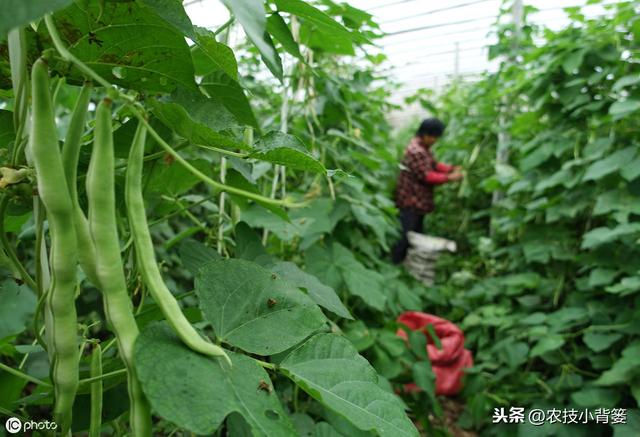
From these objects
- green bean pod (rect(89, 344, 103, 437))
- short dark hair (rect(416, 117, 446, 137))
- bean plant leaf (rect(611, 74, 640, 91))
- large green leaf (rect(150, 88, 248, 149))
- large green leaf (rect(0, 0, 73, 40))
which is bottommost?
green bean pod (rect(89, 344, 103, 437))

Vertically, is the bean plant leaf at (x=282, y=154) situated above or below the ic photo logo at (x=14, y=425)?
above

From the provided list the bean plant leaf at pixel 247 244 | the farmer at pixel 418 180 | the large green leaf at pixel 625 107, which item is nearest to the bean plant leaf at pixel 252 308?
the bean plant leaf at pixel 247 244

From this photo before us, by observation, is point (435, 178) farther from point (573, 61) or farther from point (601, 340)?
→ point (601, 340)

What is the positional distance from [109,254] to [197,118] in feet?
0.63

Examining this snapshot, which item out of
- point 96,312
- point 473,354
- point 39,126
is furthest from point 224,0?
point 473,354

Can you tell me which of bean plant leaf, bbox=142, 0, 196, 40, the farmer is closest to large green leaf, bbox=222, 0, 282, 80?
bean plant leaf, bbox=142, 0, 196, 40

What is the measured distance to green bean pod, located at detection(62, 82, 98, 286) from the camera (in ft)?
1.27

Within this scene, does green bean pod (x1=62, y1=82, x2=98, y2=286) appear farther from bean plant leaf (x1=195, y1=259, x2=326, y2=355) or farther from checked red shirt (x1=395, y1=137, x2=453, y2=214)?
checked red shirt (x1=395, y1=137, x2=453, y2=214)

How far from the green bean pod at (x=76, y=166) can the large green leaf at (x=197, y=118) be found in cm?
6

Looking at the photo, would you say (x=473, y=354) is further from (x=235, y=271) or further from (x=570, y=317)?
(x=235, y=271)

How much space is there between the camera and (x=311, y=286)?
0.70 meters

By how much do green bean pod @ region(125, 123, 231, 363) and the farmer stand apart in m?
3.39

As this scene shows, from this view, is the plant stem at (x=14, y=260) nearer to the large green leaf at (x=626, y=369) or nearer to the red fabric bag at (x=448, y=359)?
the large green leaf at (x=626, y=369)

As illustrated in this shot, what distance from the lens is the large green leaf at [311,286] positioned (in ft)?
2.23
